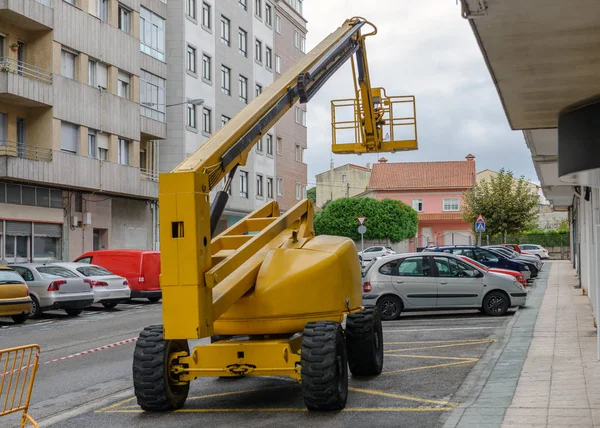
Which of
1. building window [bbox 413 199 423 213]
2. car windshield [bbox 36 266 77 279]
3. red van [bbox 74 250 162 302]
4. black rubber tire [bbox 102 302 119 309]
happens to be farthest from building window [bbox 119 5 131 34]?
building window [bbox 413 199 423 213]

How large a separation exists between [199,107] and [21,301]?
24.3 metres

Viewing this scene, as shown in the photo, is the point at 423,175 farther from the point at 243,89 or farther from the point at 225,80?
the point at 225,80

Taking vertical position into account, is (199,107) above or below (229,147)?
above

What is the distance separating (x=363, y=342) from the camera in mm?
10680

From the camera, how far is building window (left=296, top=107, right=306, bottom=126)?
199 feet

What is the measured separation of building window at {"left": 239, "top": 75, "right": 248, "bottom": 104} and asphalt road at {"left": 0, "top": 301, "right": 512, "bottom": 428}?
34156 millimetres

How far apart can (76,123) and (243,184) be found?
61.2 ft

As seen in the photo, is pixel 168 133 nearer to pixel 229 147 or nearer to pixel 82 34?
pixel 82 34

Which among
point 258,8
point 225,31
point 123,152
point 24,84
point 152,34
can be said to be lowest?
point 123,152

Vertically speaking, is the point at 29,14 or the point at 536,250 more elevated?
the point at 29,14

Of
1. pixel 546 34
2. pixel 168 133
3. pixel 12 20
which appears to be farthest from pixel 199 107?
pixel 546 34

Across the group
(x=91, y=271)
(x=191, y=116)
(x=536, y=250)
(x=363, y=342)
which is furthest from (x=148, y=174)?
(x=536, y=250)

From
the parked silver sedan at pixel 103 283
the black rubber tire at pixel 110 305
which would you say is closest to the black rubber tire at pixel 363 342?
the parked silver sedan at pixel 103 283

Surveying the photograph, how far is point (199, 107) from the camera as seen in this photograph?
43312 millimetres
